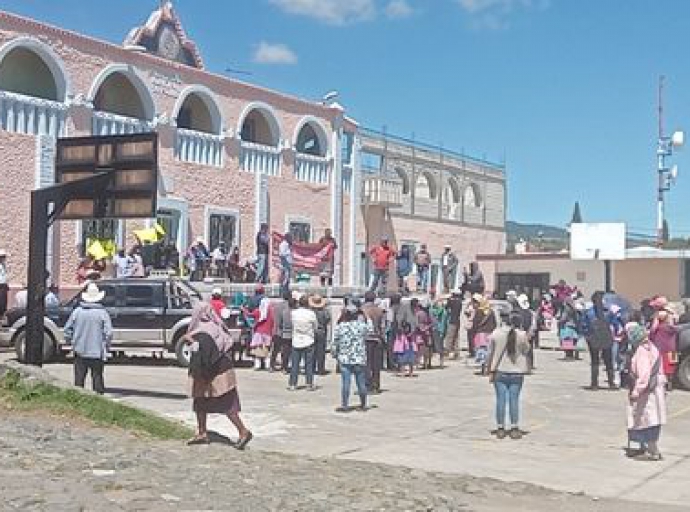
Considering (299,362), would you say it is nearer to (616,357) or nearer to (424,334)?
(424,334)

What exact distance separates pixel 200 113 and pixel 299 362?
12.5 metres

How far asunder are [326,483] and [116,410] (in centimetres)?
385

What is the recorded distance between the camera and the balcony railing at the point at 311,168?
3092 cm

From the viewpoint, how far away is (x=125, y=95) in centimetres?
2619

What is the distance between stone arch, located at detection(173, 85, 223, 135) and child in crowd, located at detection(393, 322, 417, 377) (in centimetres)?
968

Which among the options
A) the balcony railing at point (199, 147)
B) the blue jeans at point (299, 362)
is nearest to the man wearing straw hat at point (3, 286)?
the blue jeans at point (299, 362)

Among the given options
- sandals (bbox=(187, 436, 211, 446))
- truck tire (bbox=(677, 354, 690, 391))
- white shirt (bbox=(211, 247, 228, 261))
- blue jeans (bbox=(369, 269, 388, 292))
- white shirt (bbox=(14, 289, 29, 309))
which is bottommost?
sandals (bbox=(187, 436, 211, 446))

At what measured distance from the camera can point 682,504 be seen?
9.70 meters

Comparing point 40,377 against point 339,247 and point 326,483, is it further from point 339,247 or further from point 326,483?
point 339,247

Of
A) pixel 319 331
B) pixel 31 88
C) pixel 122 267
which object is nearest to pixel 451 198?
pixel 122 267

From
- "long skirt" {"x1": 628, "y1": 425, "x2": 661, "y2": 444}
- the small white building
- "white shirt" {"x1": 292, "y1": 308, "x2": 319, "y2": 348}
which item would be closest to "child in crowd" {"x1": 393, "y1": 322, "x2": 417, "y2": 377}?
"white shirt" {"x1": 292, "y1": 308, "x2": 319, "y2": 348}

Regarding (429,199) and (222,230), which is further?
(429,199)

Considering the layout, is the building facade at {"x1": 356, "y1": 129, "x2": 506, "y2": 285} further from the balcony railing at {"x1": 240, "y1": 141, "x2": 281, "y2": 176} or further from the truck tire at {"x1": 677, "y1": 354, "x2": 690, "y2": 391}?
the truck tire at {"x1": 677, "y1": 354, "x2": 690, "y2": 391}

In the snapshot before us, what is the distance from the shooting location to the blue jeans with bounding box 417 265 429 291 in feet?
110
